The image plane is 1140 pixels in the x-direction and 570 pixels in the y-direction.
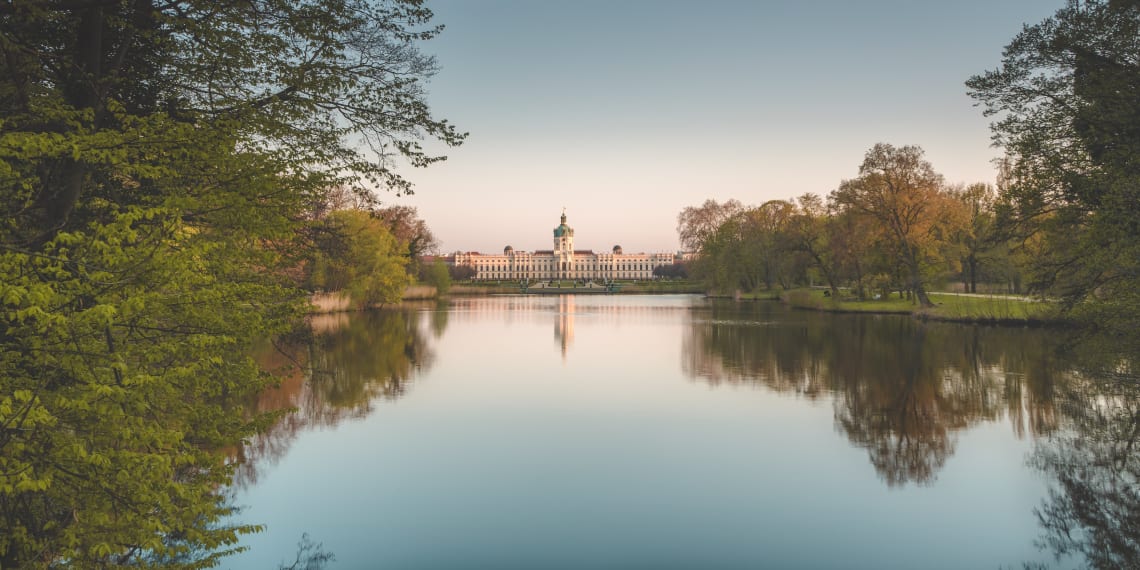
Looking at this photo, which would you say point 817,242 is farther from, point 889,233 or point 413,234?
point 413,234

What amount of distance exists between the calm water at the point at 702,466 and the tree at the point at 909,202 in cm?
1830

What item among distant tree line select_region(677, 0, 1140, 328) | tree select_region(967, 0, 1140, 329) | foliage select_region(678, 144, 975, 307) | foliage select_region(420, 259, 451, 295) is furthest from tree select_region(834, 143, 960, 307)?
foliage select_region(420, 259, 451, 295)

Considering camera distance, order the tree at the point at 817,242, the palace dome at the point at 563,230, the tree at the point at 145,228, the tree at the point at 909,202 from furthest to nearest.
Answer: the palace dome at the point at 563,230 < the tree at the point at 817,242 < the tree at the point at 909,202 < the tree at the point at 145,228

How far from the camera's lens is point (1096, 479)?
9.13 m

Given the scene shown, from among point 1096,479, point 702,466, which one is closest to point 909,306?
point 1096,479

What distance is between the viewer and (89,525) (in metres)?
5.06

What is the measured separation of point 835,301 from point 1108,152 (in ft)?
118

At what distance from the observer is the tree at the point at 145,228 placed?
4.54 metres

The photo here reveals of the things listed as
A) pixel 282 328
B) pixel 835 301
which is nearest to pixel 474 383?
pixel 282 328

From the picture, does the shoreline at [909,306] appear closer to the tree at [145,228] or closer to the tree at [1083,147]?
the tree at [1083,147]

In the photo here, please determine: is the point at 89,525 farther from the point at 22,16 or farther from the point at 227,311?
the point at 22,16

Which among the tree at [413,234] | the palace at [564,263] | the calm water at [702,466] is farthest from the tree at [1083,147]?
the palace at [564,263]

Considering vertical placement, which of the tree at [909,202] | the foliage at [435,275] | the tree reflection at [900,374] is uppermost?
Answer: the tree at [909,202]

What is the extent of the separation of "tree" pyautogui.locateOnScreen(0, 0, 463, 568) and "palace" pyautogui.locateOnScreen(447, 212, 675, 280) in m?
178
